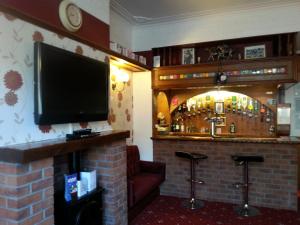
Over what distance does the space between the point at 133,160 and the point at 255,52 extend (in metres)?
2.71

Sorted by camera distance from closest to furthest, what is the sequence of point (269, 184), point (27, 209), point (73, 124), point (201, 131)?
1. point (27, 209)
2. point (73, 124)
3. point (269, 184)
4. point (201, 131)

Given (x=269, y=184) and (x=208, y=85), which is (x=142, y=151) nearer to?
(x=208, y=85)

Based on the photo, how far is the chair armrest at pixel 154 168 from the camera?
423 centimetres

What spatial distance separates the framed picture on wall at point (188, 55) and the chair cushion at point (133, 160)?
5.80 ft

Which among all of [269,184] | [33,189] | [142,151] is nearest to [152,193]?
[142,151]

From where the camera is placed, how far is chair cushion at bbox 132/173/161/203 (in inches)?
133

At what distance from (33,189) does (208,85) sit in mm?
3123

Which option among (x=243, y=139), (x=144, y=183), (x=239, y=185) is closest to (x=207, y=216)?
(x=239, y=185)

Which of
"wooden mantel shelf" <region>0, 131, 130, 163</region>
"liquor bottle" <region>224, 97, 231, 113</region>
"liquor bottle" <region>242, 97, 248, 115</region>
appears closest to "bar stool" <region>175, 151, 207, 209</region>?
→ "liquor bottle" <region>224, 97, 231, 113</region>

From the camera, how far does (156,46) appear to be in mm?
4535

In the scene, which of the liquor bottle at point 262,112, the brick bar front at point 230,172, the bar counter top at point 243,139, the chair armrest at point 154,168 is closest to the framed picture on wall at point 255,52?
the liquor bottle at point 262,112

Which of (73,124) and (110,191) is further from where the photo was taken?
(110,191)

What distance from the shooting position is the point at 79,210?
2.28 m

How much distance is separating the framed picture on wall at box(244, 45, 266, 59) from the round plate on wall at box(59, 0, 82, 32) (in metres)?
2.89
